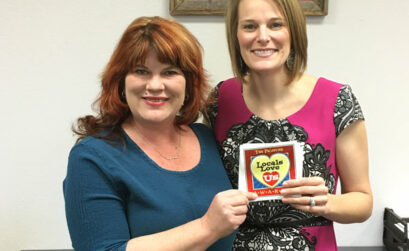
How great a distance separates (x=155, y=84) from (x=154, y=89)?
1cm

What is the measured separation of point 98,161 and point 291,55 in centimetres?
75

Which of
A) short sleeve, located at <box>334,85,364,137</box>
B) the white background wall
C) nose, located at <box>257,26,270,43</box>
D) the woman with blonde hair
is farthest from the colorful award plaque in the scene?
the white background wall

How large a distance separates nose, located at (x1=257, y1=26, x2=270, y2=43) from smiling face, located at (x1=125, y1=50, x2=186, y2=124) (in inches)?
10.7

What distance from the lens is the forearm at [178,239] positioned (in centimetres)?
95

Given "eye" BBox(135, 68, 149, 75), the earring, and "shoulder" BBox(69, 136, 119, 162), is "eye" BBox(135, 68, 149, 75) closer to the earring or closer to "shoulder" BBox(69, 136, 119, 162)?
"shoulder" BBox(69, 136, 119, 162)

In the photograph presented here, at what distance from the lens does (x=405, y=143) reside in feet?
6.69

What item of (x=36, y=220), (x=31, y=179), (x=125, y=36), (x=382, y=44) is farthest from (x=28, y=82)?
(x=382, y=44)

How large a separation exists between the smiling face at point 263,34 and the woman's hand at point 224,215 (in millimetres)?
444

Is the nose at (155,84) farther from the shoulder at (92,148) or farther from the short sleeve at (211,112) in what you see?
the short sleeve at (211,112)

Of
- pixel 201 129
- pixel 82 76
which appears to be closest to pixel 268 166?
pixel 201 129

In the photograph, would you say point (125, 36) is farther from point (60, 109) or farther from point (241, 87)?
point (60, 109)

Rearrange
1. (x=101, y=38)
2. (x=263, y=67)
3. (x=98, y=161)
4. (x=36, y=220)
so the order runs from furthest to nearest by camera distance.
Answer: (x=36, y=220)
(x=101, y=38)
(x=263, y=67)
(x=98, y=161)

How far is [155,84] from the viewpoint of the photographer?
1.01 meters

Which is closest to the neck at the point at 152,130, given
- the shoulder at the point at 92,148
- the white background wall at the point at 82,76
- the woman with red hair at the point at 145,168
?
the woman with red hair at the point at 145,168
